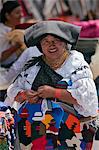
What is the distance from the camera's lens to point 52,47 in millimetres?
3422

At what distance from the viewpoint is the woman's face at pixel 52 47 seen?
3.42 metres

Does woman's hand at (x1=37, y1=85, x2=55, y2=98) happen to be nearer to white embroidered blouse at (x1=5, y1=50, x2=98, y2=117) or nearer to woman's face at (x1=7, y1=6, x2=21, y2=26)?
white embroidered blouse at (x1=5, y1=50, x2=98, y2=117)

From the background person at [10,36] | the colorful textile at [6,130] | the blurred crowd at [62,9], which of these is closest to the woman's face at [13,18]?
the background person at [10,36]

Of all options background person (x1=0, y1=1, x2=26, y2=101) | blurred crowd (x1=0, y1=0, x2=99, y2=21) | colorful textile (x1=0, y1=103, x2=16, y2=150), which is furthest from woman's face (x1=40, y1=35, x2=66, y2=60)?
blurred crowd (x1=0, y1=0, x2=99, y2=21)

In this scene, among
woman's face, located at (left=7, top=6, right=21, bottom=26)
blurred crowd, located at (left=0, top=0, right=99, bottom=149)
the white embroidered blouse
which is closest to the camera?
the white embroidered blouse

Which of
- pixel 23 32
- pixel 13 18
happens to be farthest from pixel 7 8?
pixel 23 32

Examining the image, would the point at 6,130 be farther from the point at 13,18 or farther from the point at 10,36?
the point at 13,18

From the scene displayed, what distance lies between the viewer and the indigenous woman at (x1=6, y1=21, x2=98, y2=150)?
3389 millimetres

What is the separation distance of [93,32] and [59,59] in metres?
1.64

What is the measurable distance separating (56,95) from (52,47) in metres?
0.33

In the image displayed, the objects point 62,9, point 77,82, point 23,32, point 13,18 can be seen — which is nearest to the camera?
point 77,82

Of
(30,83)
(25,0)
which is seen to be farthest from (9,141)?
(25,0)

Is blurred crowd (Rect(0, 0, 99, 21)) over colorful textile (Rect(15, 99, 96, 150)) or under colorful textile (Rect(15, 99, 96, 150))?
over

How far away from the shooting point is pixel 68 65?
11.4ft
